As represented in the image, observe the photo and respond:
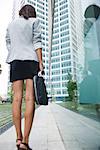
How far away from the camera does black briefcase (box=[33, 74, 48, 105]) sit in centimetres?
177

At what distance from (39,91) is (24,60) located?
8.9 inches

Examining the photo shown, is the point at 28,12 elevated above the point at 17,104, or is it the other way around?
the point at 28,12

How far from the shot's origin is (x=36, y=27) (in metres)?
1.97

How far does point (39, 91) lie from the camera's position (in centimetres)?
180

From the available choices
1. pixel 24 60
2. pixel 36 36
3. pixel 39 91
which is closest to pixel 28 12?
pixel 36 36

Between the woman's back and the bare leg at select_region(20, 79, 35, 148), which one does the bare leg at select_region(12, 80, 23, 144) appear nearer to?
the bare leg at select_region(20, 79, 35, 148)

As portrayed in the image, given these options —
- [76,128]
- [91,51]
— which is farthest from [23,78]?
[76,128]

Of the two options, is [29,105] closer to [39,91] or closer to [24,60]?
[39,91]

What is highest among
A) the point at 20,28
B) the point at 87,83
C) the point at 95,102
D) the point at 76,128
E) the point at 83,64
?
the point at 20,28

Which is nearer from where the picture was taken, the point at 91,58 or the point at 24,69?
the point at 91,58

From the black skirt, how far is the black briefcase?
0.07 metres

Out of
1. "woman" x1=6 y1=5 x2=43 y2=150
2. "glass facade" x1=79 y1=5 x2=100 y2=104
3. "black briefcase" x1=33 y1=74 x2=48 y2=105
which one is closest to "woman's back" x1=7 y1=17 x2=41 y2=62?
"woman" x1=6 y1=5 x2=43 y2=150

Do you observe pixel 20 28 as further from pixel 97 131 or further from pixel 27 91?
pixel 97 131

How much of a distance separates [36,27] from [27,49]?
165mm
